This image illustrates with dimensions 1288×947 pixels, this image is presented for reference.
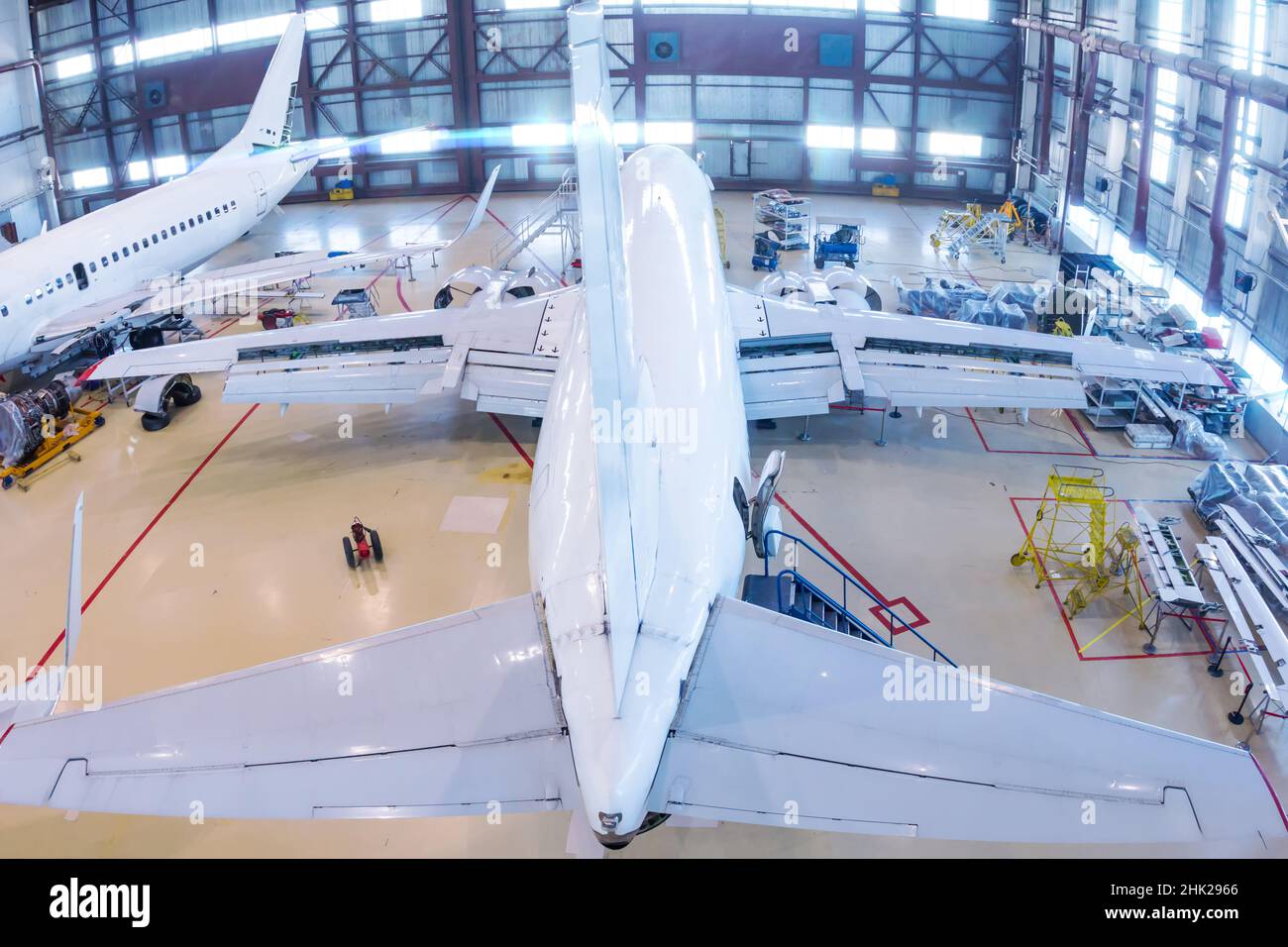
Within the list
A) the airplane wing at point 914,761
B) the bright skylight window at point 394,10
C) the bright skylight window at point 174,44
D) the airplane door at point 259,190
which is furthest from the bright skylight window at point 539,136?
the airplane wing at point 914,761

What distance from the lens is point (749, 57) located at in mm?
37406

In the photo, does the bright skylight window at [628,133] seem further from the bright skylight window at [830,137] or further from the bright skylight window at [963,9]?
the bright skylight window at [963,9]

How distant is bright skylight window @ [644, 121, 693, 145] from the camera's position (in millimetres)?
39312

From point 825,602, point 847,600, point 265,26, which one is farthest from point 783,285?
point 265,26

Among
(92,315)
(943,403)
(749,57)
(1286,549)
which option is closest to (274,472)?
(92,315)

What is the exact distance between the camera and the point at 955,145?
37.8 meters

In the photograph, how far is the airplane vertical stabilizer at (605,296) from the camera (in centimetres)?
608

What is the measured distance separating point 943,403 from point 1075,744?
10689 millimetres

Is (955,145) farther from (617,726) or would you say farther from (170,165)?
(617,726)

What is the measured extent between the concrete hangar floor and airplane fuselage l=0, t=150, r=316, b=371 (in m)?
2.87

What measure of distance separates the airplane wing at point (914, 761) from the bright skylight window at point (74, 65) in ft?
145

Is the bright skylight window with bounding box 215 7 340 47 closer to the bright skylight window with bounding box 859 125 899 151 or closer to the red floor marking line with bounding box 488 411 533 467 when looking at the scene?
the bright skylight window with bounding box 859 125 899 151

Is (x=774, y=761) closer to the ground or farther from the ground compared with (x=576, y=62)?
closer to the ground
